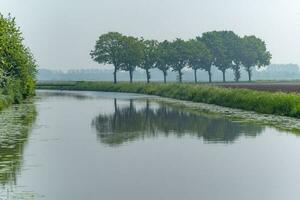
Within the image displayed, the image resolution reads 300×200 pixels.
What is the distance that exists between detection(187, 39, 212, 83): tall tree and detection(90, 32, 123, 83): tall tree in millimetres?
17883

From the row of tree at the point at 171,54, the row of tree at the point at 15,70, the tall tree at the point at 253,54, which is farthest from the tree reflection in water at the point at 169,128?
the tall tree at the point at 253,54

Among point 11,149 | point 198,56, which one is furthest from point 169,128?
point 198,56

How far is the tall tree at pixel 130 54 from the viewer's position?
399ft

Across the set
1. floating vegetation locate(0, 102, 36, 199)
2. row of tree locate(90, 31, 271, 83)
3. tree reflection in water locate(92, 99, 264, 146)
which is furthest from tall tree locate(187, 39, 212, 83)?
floating vegetation locate(0, 102, 36, 199)

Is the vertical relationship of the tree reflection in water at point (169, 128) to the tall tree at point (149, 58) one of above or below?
below

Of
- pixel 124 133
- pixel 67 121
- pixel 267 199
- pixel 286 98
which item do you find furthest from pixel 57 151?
pixel 286 98

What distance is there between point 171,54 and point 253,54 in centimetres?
2671

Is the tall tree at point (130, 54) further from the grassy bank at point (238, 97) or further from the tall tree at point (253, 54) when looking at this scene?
the tall tree at point (253, 54)

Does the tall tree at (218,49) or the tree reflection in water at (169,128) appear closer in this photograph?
the tree reflection in water at (169,128)

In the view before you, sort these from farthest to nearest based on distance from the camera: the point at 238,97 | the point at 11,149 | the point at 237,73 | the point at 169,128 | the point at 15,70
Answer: the point at 237,73
the point at 15,70
the point at 238,97
the point at 169,128
the point at 11,149

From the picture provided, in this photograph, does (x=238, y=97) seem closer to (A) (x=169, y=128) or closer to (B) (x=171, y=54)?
(A) (x=169, y=128)

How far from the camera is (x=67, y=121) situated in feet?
119

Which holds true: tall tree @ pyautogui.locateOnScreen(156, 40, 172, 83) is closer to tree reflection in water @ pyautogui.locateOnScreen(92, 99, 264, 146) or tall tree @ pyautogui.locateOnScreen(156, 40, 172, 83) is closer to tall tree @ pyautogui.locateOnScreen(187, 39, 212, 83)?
tall tree @ pyautogui.locateOnScreen(187, 39, 212, 83)

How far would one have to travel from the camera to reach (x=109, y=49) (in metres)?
126
